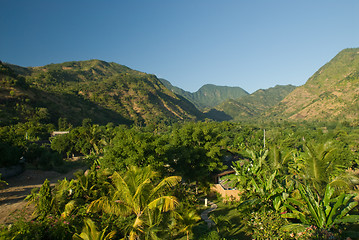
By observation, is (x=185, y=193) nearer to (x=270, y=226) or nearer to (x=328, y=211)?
(x=270, y=226)

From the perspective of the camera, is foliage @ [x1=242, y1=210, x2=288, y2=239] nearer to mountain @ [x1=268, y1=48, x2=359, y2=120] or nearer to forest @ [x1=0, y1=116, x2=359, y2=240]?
forest @ [x1=0, y1=116, x2=359, y2=240]

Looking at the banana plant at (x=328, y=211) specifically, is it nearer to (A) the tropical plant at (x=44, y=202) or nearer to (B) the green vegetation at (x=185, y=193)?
(B) the green vegetation at (x=185, y=193)

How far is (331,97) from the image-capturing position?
12138cm

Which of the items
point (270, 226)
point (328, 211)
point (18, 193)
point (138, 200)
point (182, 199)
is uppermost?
point (138, 200)

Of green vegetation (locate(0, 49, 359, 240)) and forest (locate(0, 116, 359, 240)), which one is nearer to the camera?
forest (locate(0, 116, 359, 240))

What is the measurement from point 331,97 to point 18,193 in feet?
493

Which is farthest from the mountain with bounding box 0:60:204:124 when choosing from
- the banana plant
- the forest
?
the banana plant

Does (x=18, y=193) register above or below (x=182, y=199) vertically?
above

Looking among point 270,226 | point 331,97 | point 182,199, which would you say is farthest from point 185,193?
point 331,97

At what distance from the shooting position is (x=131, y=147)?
46.3 ft

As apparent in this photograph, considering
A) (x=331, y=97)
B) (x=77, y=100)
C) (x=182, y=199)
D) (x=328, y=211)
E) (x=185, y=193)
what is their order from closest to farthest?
(x=328, y=211) < (x=182, y=199) < (x=185, y=193) < (x=77, y=100) < (x=331, y=97)

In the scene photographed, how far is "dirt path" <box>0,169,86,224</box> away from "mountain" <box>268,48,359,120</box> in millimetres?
118220

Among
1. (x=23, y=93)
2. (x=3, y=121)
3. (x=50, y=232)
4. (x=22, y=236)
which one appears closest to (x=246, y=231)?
Answer: (x=50, y=232)

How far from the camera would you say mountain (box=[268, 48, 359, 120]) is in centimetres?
10431
